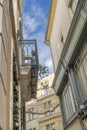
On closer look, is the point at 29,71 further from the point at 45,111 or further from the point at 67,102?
the point at 45,111

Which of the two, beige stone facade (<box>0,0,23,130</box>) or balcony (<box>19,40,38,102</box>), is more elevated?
balcony (<box>19,40,38,102</box>)

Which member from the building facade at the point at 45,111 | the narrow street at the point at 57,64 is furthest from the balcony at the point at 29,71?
the building facade at the point at 45,111

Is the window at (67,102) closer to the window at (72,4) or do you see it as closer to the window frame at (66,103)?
the window frame at (66,103)

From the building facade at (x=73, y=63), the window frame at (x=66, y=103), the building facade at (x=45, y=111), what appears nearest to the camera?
the building facade at (x=73, y=63)

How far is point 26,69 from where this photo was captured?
28.7ft

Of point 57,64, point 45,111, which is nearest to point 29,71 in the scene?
point 57,64

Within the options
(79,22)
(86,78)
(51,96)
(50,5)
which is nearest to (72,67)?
(86,78)

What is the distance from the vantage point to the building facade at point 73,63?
20.4 ft

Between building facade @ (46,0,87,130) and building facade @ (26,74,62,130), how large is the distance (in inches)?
820

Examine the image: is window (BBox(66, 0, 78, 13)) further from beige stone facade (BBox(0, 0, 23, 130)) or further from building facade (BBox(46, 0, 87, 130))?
beige stone facade (BBox(0, 0, 23, 130))

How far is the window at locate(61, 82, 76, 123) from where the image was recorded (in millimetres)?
7857

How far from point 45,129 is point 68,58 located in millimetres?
25042

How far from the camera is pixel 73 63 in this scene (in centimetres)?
733

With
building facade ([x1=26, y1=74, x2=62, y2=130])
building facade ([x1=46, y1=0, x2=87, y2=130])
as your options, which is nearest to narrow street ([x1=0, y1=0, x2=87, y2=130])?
building facade ([x1=46, y1=0, x2=87, y2=130])
